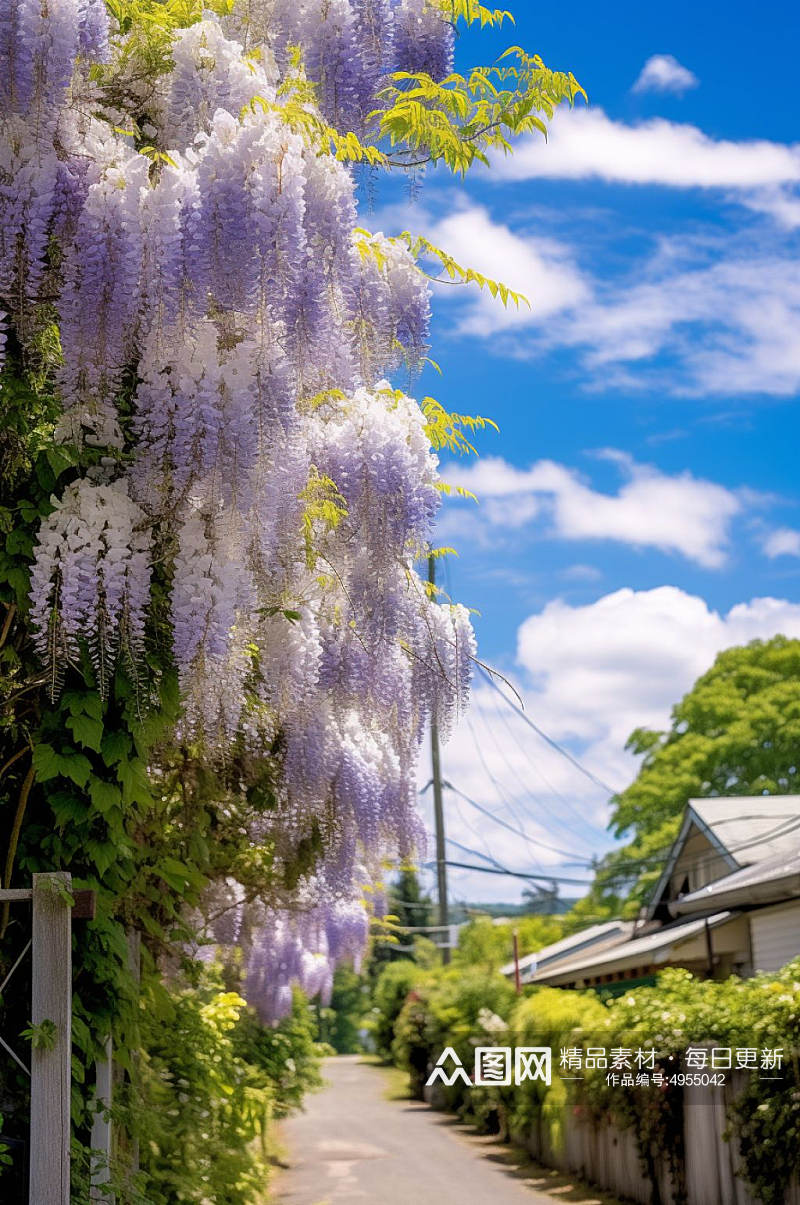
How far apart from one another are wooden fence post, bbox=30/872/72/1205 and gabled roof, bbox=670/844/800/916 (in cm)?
1050

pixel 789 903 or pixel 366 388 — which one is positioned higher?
pixel 366 388

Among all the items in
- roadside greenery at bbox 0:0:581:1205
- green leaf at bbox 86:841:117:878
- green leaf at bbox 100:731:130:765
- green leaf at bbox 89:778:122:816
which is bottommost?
green leaf at bbox 86:841:117:878

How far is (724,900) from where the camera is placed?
1541 centimetres

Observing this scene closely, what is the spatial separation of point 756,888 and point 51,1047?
36.2ft

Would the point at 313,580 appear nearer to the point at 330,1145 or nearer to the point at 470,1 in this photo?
the point at 470,1

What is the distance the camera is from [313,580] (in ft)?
20.5

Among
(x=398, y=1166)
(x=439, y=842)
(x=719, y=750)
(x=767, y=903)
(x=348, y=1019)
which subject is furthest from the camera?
(x=348, y=1019)

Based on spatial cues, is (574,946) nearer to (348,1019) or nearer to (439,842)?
(439,842)

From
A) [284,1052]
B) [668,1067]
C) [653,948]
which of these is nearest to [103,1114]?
[668,1067]

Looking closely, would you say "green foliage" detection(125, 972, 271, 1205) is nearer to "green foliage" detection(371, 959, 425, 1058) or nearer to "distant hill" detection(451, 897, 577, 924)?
"distant hill" detection(451, 897, 577, 924)

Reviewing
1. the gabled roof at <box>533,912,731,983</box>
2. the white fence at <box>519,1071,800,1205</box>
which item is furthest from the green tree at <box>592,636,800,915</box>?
the white fence at <box>519,1071,800,1205</box>

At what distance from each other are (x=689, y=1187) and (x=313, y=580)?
670 cm

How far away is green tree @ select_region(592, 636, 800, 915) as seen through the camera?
111ft

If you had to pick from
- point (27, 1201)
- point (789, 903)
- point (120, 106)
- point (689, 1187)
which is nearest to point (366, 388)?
point (120, 106)
